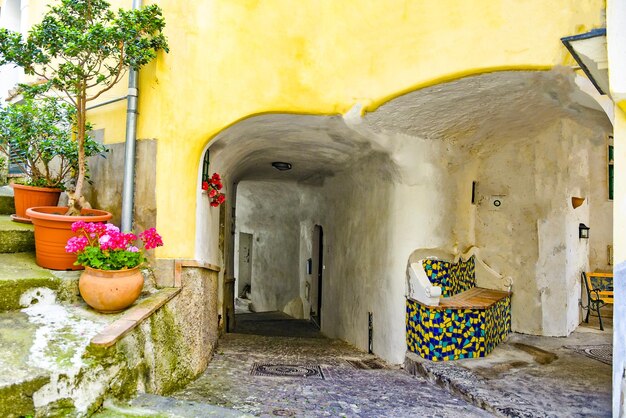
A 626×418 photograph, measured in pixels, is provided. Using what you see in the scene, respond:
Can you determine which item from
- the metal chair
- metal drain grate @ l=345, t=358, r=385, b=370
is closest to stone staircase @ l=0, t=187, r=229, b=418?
metal drain grate @ l=345, t=358, r=385, b=370

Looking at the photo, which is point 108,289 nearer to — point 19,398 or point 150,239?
point 150,239

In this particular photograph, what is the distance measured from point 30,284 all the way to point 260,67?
10.1 ft

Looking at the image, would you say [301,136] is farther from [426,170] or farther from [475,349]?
[475,349]

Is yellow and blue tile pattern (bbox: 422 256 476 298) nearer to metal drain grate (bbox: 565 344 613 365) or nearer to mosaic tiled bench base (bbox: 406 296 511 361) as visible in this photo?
mosaic tiled bench base (bbox: 406 296 511 361)

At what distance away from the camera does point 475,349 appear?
5.36m

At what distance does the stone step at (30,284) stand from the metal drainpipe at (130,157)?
0.80 meters

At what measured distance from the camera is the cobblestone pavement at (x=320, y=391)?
3.88 metres

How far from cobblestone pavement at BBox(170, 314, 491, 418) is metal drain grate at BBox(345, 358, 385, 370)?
0.30 ft

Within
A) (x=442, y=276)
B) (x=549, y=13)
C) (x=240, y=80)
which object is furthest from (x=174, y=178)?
(x=549, y=13)

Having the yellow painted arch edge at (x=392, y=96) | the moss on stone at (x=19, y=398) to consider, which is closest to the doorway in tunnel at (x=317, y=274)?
the yellow painted arch edge at (x=392, y=96)

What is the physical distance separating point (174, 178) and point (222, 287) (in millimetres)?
3006

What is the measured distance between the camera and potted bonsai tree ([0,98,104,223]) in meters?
4.81

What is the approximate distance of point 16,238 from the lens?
468 centimetres

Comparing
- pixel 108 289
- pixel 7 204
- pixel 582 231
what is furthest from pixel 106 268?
pixel 582 231
